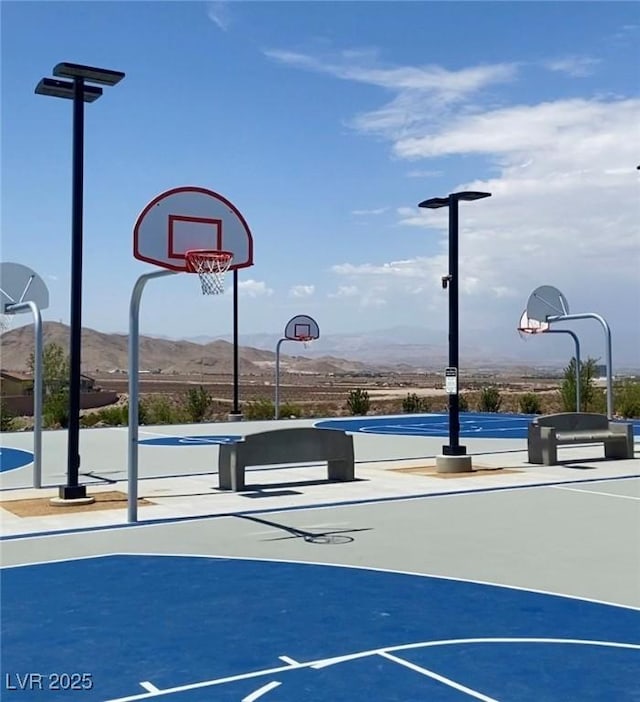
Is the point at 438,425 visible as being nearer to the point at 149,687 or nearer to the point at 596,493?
the point at 596,493

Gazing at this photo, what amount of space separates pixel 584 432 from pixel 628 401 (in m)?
16.7

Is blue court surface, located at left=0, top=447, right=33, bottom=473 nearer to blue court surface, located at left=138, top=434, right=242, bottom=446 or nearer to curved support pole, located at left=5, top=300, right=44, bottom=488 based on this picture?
blue court surface, located at left=138, top=434, right=242, bottom=446

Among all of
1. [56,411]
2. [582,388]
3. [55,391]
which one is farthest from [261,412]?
[582,388]

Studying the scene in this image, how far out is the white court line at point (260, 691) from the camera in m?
5.74

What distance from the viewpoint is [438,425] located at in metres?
31.2

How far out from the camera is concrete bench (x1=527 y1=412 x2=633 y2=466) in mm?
18688

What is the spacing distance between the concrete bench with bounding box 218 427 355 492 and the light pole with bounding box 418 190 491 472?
2501 mm

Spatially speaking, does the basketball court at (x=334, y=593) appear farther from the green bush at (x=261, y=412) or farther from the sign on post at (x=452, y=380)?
the green bush at (x=261, y=412)

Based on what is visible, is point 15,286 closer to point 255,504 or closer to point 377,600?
point 255,504

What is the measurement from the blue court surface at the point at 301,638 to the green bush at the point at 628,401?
27515 millimetres

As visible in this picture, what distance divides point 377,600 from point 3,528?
5560 millimetres

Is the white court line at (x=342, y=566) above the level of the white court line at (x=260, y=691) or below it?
above

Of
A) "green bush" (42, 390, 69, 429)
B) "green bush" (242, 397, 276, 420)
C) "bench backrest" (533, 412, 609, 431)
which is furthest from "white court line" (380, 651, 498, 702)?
"green bush" (242, 397, 276, 420)

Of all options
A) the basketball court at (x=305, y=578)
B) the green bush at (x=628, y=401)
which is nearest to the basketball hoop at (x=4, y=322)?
the basketball court at (x=305, y=578)
